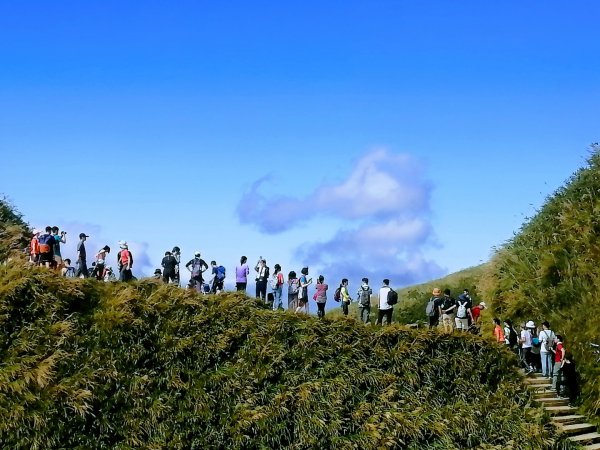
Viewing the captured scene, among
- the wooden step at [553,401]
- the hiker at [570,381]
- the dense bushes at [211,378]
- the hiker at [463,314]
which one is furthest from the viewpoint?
the hiker at [463,314]

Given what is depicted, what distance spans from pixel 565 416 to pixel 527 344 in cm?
308

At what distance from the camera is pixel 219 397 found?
1781 centimetres

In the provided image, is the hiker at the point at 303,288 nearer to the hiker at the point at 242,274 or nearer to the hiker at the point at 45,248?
the hiker at the point at 242,274

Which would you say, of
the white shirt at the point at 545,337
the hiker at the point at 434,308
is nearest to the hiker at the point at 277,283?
the hiker at the point at 434,308

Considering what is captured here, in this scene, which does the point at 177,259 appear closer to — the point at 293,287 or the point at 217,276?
the point at 217,276

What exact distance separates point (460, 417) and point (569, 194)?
39.5 ft

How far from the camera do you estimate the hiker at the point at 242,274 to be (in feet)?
84.3

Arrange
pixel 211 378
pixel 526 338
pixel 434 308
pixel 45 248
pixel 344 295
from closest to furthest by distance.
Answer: pixel 211 378
pixel 45 248
pixel 434 308
pixel 526 338
pixel 344 295

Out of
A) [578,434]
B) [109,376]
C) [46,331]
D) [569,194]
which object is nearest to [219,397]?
[109,376]

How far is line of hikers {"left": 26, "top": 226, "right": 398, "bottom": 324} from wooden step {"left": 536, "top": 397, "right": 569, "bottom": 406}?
19.0 feet

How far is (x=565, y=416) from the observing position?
83.4 ft

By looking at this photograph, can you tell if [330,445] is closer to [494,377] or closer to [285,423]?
[285,423]

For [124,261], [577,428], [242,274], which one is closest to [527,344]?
[577,428]

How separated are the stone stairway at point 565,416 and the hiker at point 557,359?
0.80ft
